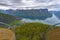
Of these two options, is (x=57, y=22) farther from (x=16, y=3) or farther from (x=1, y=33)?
(x=1, y=33)

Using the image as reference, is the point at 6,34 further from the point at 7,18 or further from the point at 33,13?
the point at 33,13

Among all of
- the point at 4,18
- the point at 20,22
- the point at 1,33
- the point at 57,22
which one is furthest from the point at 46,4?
the point at 1,33

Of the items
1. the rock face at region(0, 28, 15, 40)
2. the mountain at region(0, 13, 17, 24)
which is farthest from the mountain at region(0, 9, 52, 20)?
A: the rock face at region(0, 28, 15, 40)

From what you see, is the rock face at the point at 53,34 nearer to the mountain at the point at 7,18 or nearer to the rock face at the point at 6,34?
the rock face at the point at 6,34

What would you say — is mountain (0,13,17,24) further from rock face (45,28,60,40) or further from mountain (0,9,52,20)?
rock face (45,28,60,40)

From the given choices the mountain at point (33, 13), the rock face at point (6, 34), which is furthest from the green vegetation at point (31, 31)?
the rock face at point (6, 34)
